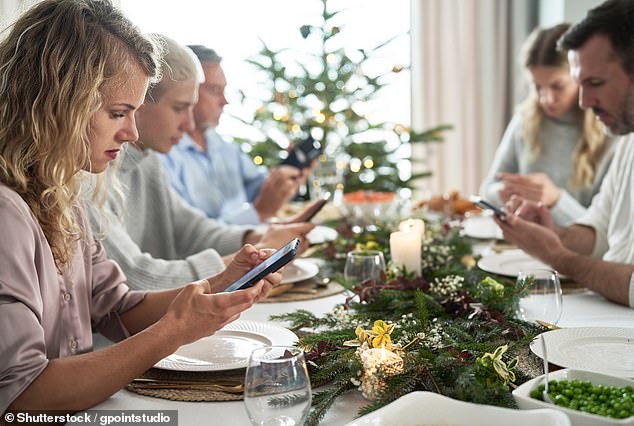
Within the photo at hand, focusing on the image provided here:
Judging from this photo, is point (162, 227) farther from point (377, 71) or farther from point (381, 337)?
point (377, 71)

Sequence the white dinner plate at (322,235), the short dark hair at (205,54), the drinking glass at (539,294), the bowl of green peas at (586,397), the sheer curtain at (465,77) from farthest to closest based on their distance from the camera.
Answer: the sheer curtain at (465,77)
the short dark hair at (205,54)
the white dinner plate at (322,235)
the drinking glass at (539,294)
the bowl of green peas at (586,397)

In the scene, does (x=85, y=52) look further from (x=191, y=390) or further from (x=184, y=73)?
(x=184, y=73)

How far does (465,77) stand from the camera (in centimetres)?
503

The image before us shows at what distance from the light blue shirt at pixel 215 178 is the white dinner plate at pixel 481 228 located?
88cm

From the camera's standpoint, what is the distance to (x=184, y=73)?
2.32 m

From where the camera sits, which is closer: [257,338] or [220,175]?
[257,338]

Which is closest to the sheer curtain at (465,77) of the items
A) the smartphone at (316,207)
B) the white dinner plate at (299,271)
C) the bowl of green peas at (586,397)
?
the smartphone at (316,207)

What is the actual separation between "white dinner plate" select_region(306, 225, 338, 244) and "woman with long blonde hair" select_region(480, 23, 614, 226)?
77 centimetres

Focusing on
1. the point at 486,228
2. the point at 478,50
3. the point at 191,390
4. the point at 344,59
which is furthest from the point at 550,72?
the point at 191,390

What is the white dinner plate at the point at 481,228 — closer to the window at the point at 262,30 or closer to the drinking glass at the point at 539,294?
the drinking glass at the point at 539,294

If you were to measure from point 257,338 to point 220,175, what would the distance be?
211 centimetres

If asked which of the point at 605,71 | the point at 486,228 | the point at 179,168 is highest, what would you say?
the point at 605,71

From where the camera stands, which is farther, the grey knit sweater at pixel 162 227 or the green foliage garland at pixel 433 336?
the grey knit sweater at pixel 162 227

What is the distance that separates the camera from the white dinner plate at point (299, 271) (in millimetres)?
1949
